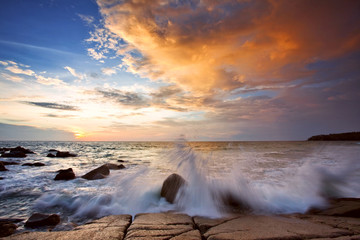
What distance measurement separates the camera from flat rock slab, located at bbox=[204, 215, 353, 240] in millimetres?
2625

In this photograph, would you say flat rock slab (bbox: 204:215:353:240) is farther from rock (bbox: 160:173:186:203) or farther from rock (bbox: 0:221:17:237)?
rock (bbox: 0:221:17:237)

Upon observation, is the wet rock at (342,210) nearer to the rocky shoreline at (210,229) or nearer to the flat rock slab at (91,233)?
the rocky shoreline at (210,229)

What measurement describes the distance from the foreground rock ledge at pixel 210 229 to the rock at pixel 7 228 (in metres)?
0.66

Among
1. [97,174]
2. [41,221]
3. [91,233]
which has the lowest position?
[97,174]

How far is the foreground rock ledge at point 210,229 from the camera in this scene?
2663mm

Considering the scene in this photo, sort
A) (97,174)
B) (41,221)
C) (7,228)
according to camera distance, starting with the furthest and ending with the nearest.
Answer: (97,174), (41,221), (7,228)

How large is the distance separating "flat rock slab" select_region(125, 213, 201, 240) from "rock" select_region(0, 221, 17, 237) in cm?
235

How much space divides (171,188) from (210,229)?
2.46 meters

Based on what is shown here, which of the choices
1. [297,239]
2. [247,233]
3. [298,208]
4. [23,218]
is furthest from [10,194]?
[298,208]

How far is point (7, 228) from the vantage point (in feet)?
11.3

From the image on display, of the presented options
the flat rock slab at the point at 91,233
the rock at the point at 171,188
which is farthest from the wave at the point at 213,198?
the flat rock slab at the point at 91,233

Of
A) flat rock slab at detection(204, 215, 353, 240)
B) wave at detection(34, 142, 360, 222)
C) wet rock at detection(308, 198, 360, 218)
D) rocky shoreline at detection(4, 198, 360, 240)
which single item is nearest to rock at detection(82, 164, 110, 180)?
wave at detection(34, 142, 360, 222)

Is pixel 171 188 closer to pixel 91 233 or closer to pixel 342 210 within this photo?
pixel 91 233

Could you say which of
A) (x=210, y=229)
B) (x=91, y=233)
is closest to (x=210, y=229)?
(x=210, y=229)
